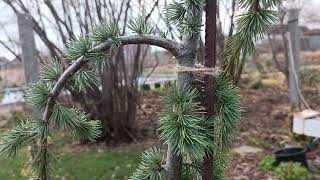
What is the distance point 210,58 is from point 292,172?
3173 millimetres

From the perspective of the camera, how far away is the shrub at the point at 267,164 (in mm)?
4445

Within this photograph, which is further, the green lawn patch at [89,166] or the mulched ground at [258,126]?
the mulched ground at [258,126]

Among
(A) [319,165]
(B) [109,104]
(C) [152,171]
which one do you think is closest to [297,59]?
(A) [319,165]

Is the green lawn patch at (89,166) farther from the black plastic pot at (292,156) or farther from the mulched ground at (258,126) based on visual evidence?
the black plastic pot at (292,156)

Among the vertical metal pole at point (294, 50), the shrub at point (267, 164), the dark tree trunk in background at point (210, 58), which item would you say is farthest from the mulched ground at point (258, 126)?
the dark tree trunk in background at point (210, 58)

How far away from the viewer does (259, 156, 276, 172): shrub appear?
4.45m

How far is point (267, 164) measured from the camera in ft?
14.7

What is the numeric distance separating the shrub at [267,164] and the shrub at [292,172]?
31cm

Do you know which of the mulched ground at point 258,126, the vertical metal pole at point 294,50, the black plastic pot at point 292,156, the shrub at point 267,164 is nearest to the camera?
the black plastic pot at point 292,156

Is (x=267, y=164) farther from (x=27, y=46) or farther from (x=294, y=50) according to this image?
(x=27, y=46)

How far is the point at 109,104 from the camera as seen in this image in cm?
557

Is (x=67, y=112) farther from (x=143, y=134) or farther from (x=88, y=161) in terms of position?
(x=143, y=134)

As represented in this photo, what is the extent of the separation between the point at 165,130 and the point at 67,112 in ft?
1.01

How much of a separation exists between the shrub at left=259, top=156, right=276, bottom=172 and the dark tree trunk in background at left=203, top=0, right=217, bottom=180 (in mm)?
3532
